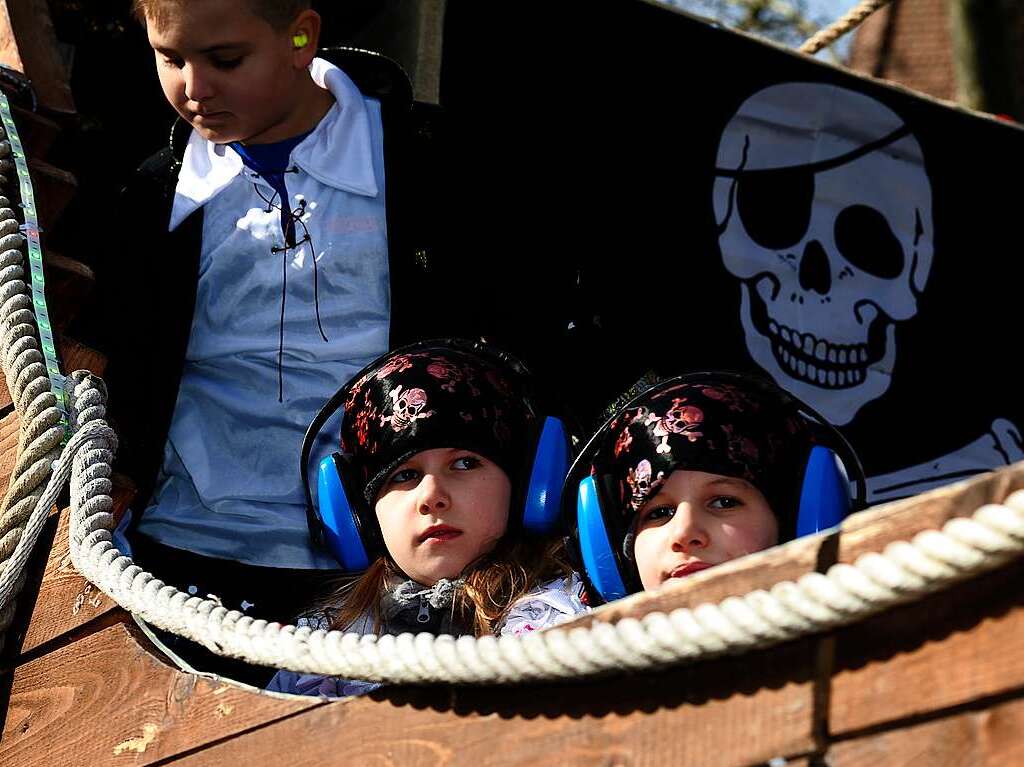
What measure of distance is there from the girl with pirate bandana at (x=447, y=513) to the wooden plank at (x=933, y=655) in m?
0.79

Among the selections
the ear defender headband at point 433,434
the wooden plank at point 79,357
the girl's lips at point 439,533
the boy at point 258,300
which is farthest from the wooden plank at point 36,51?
the girl's lips at point 439,533

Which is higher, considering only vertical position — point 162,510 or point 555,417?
point 555,417

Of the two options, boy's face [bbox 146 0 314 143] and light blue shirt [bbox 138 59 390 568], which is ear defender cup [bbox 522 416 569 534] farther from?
boy's face [bbox 146 0 314 143]

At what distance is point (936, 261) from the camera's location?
11.2 feet

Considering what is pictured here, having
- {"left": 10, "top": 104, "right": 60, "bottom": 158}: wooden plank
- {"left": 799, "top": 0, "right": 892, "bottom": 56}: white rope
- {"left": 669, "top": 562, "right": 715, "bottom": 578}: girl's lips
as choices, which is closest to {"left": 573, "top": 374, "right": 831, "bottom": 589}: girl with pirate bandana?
{"left": 669, "top": 562, "right": 715, "bottom": 578}: girl's lips

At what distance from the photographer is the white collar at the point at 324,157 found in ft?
7.52

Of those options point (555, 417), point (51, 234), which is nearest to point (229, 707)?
point (555, 417)

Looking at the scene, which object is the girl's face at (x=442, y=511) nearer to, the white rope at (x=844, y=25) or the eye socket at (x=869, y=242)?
the eye socket at (x=869, y=242)

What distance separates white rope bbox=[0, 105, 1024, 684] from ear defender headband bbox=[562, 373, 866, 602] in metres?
0.35

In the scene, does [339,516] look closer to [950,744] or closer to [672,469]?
[672,469]

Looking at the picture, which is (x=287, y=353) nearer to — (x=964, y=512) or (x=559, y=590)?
(x=559, y=590)

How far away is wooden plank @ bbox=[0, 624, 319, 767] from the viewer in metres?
1.51

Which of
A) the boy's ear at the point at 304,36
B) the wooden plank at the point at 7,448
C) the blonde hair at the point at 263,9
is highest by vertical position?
the blonde hair at the point at 263,9

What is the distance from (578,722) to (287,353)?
119cm
